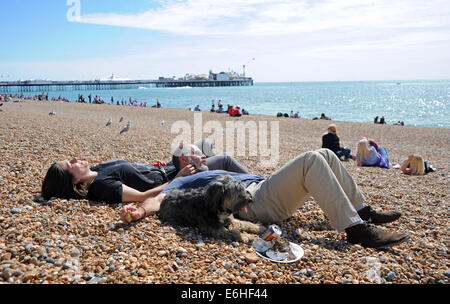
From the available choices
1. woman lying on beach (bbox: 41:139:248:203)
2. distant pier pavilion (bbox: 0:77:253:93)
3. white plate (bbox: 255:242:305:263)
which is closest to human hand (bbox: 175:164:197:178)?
woman lying on beach (bbox: 41:139:248:203)

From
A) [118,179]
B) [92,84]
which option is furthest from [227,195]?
[92,84]

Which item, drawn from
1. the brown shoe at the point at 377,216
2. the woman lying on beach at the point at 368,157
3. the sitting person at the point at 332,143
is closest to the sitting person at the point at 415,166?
the woman lying on beach at the point at 368,157

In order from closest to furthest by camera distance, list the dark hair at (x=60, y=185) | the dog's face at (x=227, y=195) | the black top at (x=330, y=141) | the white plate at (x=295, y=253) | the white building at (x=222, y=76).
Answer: the white plate at (x=295, y=253) < the dog's face at (x=227, y=195) < the dark hair at (x=60, y=185) < the black top at (x=330, y=141) < the white building at (x=222, y=76)

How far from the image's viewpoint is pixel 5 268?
7.83 ft

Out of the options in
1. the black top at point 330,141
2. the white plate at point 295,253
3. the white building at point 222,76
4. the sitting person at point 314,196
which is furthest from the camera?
the white building at point 222,76

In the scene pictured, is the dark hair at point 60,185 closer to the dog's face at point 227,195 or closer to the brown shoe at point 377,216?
the dog's face at point 227,195

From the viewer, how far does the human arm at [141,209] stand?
134 inches

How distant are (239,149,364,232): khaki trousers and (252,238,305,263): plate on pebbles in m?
0.51

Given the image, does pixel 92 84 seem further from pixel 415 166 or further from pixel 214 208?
pixel 214 208

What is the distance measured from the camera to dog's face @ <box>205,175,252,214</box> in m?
3.09

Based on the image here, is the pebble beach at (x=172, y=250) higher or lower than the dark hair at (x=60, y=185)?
lower

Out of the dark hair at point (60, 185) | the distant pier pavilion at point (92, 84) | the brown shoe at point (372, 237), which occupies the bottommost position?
the brown shoe at point (372, 237)
